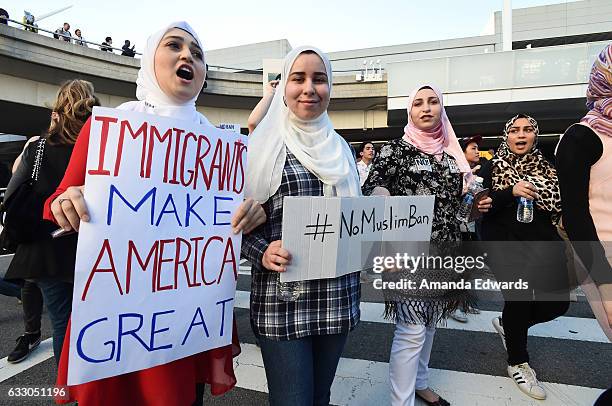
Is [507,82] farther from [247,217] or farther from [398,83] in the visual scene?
[247,217]

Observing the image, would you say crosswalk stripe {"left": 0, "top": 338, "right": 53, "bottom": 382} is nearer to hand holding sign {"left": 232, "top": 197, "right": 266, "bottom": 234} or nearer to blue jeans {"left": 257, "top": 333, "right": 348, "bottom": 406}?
blue jeans {"left": 257, "top": 333, "right": 348, "bottom": 406}

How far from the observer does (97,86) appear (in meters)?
15.0

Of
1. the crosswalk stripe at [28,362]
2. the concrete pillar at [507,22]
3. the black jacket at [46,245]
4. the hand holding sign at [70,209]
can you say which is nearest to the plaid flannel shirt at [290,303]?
the hand holding sign at [70,209]

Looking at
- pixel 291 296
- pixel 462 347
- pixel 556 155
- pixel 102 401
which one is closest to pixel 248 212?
pixel 291 296

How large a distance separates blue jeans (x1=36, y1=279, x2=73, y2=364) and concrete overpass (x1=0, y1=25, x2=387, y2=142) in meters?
8.54

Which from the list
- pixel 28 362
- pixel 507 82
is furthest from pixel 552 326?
pixel 507 82

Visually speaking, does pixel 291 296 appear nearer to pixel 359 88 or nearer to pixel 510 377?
pixel 510 377

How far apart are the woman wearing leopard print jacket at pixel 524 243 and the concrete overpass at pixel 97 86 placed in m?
10.2

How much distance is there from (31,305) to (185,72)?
2.92 m

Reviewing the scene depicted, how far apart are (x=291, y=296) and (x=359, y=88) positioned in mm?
16883

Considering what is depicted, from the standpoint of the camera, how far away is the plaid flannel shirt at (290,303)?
152 centimetres

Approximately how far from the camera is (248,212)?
1.47m

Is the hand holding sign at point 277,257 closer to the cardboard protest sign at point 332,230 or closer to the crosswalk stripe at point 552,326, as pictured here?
the cardboard protest sign at point 332,230

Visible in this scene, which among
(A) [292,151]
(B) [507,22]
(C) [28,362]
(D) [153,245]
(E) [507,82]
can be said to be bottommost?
(C) [28,362]
